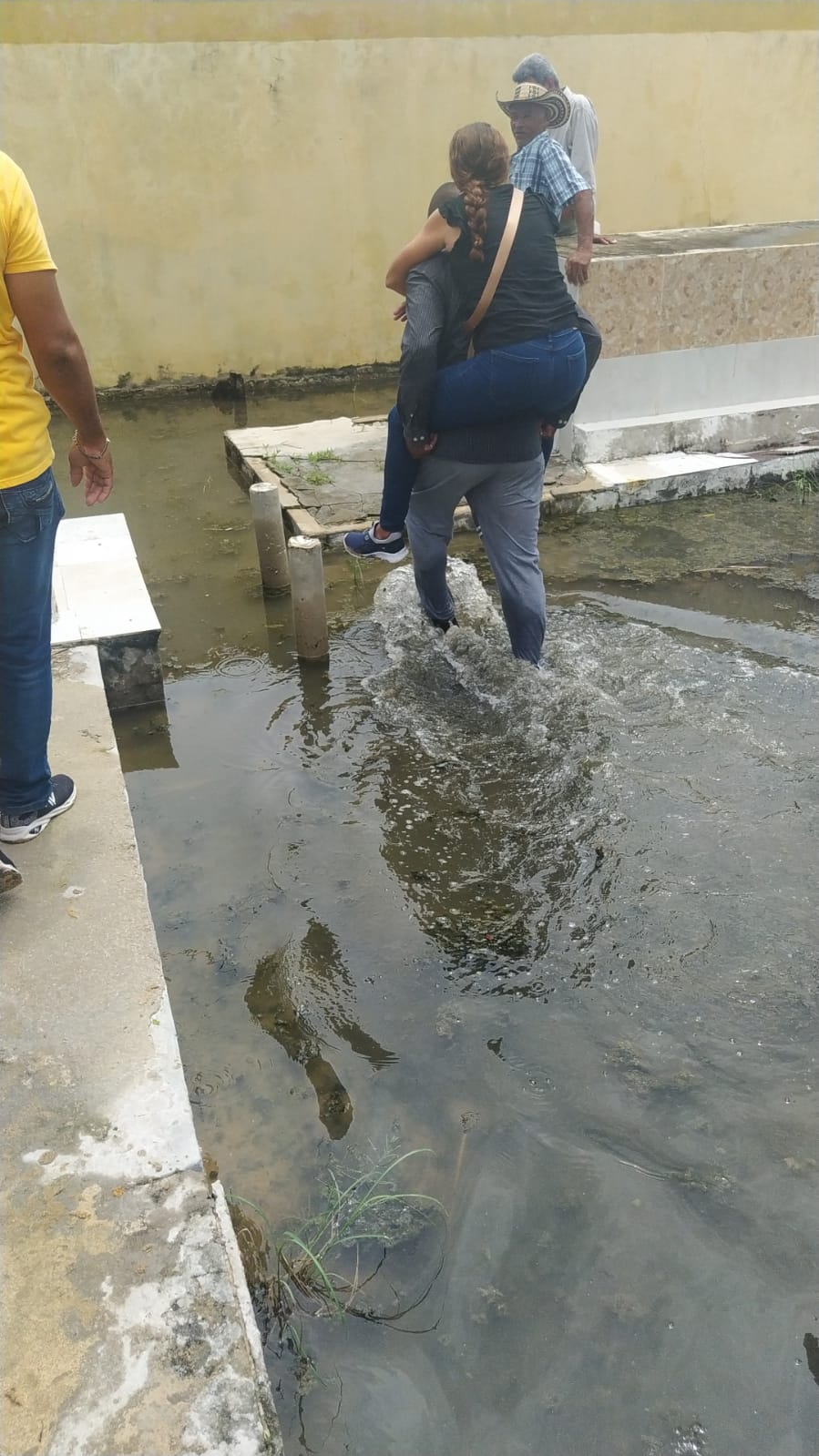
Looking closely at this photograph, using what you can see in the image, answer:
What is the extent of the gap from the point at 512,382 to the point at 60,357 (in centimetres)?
159

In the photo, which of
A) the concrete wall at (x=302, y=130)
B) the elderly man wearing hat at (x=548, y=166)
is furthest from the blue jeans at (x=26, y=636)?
the concrete wall at (x=302, y=130)

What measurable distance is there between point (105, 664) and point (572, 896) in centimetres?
216

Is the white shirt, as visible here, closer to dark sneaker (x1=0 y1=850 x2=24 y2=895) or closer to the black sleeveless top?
the black sleeveless top

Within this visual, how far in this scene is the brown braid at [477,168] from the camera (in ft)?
10.9

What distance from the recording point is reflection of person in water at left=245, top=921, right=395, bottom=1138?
8.76 ft

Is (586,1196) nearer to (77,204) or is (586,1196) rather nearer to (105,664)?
(105,664)

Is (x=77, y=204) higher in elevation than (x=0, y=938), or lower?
higher

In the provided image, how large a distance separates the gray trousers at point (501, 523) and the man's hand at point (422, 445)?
62 millimetres

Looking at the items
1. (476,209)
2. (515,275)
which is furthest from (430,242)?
(515,275)

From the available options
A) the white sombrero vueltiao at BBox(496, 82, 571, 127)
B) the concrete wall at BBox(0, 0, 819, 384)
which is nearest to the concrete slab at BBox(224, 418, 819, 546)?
the white sombrero vueltiao at BBox(496, 82, 571, 127)

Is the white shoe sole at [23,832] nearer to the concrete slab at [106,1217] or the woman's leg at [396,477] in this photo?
the concrete slab at [106,1217]

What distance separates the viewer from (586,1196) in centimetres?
238

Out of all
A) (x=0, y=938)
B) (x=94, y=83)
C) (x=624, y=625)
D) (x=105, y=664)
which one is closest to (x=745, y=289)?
→ (x=624, y=625)

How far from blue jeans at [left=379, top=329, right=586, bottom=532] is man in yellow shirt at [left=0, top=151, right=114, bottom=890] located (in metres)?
1.29
